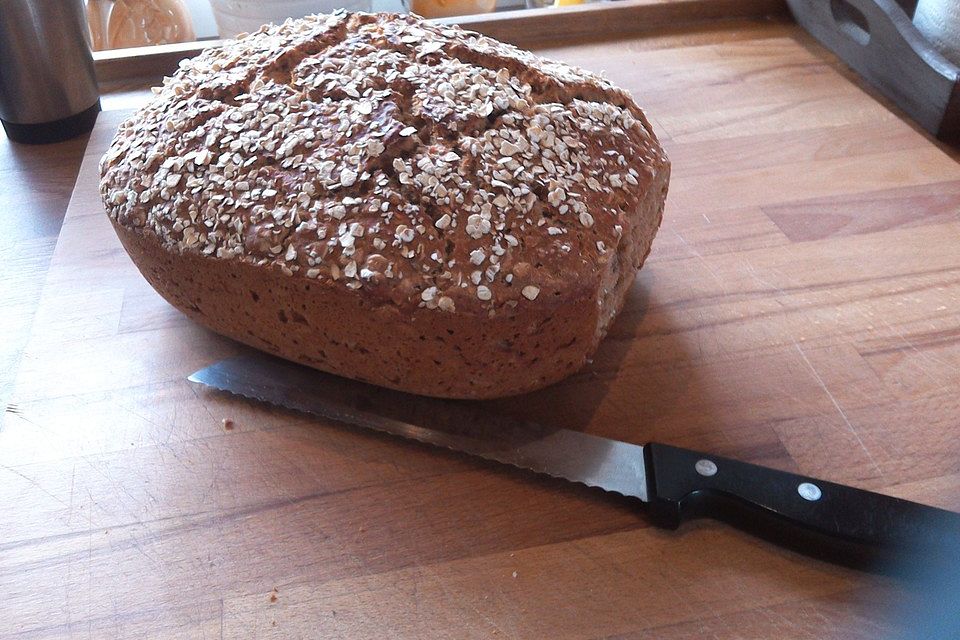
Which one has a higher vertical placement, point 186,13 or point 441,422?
point 186,13

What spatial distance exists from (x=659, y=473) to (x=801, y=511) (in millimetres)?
160

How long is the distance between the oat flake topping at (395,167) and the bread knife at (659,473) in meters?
0.18

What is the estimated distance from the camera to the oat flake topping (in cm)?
94

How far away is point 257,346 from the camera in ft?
3.65

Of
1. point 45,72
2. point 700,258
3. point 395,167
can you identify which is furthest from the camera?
point 45,72

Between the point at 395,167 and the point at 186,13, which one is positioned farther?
the point at 186,13

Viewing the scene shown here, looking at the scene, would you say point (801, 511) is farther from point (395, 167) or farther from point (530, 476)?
point (395, 167)

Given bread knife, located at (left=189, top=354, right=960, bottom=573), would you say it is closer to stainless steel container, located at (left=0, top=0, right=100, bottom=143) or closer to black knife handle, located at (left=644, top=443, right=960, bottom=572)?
black knife handle, located at (left=644, top=443, right=960, bottom=572)

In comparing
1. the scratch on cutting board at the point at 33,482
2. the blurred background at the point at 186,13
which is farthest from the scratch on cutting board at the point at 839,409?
the blurred background at the point at 186,13

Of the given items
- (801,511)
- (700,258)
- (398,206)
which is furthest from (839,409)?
(398,206)

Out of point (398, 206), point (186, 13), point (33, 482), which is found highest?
point (398, 206)

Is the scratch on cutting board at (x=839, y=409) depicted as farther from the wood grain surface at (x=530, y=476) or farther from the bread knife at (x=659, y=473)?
the bread knife at (x=659, y=473)

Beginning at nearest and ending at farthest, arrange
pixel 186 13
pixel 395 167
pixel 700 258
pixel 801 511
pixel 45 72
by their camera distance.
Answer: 1. pixel 801 511
2. pixel 395 167
3. pixel 700 258
4. pixel 45 72
5. pixel 186 13

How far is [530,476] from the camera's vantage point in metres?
1.00
